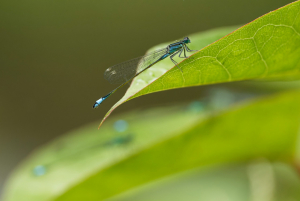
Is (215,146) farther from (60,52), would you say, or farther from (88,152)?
(60,52)

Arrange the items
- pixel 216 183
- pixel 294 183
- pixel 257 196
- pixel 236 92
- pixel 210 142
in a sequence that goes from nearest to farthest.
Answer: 1. pixel 210 142
2. pixel 257 196
3. pixel 294 183
4. pixel 216 183
5. pixel 236 92

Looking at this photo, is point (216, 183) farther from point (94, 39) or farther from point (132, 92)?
point (94, 39)

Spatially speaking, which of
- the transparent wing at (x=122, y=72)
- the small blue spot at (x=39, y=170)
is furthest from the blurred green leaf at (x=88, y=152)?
the transparent wing at (x=122, y=72)

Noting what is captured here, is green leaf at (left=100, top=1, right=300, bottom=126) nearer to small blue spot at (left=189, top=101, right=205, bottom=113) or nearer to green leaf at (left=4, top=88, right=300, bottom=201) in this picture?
green leaf at (left=4, top=88, right=300, bottom=201)

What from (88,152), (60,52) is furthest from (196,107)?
(60,52)

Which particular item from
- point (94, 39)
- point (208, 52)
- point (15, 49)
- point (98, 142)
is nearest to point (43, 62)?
point (15, 49)

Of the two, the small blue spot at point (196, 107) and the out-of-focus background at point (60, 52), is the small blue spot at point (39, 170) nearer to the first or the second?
the small blue spot at point (196, 107)

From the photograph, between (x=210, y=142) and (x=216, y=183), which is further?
(x=216, y=183)
